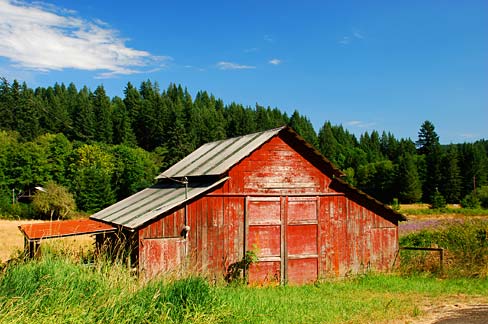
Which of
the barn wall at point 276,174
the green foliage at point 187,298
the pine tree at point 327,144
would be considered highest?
the pine tree at point 327,144

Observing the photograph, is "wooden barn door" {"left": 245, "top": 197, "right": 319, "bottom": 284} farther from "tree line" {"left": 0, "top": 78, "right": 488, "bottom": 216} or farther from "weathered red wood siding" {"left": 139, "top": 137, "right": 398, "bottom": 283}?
"tree line" {"left": 0, "top": 78, "right": 488, "bottom": 216}

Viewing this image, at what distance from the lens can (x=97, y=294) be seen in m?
8.00

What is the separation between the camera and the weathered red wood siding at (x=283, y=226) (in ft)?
47.7

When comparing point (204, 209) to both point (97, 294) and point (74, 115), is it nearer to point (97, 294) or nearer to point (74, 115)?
point (97, 294)

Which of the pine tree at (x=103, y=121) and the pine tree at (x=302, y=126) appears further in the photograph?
the pine tree at (x=302, y=126)

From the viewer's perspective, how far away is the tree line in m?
66.1

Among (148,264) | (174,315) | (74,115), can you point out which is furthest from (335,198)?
(74,115)

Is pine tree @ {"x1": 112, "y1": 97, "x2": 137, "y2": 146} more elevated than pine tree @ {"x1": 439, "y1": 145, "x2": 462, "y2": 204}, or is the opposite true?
pine tree @ {"x1": 112, "y1": 97, "x2": 137, "y2": 146}

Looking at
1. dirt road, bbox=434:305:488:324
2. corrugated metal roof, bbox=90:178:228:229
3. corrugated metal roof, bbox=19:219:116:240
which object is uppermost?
corrugated metal roof, bbox=90:178:228:229

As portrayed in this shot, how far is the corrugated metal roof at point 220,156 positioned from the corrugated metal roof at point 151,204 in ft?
1.41

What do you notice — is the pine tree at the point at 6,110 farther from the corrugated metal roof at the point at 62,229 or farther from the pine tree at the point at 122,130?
the corrugated metal roof at the point at 62,229

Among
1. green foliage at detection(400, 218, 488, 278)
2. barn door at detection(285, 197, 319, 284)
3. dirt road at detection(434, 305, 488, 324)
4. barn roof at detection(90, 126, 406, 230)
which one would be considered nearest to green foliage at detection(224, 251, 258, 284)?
barn door at detection(285, 197, 319, 284)

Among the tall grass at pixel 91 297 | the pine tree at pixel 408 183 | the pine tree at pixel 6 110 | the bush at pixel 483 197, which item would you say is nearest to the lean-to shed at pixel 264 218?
the tall grass at pixel 91 297

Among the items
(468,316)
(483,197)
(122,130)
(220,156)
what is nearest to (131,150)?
(122,130)
